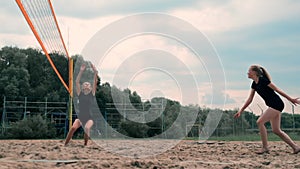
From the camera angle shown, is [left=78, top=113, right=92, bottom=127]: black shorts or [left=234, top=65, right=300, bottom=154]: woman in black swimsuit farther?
[left=78, top=113, right=92, bottom=127]: black shorts

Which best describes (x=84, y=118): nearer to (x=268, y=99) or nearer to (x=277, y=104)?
(x=268, y=99)

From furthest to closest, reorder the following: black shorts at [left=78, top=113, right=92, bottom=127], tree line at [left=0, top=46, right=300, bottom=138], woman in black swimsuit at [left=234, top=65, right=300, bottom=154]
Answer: tree line at [left=0, top=46, right=300, bottom=138] → black shorts at [left=78, top=113, right=92, bottom=127] → woman in black swimsuit at [left=234, top=65, right=300, bottom=154]

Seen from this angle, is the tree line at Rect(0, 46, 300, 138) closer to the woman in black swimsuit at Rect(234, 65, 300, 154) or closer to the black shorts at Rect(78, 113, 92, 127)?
the black shorts at Rect(78, 113, 92, 127)

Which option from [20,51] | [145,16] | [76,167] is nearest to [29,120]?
[145,16]

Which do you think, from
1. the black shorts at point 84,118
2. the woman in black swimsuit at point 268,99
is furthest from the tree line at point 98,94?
the woman in black swimsuit at point 268,99

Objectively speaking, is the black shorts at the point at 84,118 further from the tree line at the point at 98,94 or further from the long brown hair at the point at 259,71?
the tree line at the point at 98,94

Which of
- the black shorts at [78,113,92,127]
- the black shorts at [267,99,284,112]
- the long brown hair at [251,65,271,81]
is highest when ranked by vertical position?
the long brown hair at [251,65,271,81]

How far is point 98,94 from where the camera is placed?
2273cm

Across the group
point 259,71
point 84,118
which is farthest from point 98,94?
point 259,71

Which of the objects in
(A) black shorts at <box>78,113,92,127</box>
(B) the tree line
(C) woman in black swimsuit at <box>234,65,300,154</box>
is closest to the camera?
(C) woman in black swimsuit at <box>234,65,300,154</box>

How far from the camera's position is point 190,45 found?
338 inches

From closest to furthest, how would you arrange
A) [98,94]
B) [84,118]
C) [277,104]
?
[277,104]
[84,118]
[98,94]

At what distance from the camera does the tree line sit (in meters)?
17.1

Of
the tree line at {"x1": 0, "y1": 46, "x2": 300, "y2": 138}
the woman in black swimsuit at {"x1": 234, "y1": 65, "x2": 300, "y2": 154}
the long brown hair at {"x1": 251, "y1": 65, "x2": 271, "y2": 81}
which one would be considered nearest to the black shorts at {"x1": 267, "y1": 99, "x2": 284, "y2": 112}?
the woman in black swimsuit at {"x1": 234, "y1": 65, "x2": 300, "y2": 154}
